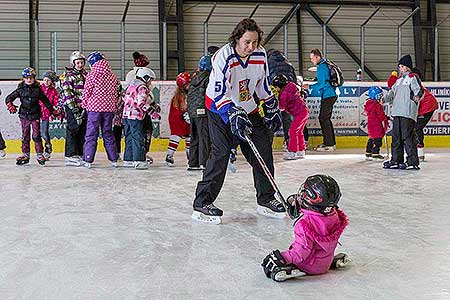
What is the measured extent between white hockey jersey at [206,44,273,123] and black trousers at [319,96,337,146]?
6199 millimetres

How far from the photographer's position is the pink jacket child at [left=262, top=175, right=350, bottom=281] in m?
3.01

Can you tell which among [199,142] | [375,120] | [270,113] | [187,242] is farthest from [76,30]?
[187,242]

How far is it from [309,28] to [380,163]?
294 inches

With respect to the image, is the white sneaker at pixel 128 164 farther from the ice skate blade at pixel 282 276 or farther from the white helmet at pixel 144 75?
the ice skate blade at pixel 282 276

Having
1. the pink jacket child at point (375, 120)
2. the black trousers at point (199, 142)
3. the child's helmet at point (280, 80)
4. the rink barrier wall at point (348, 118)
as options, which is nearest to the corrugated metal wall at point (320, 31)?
the rink barrier wall at point (348, 118)

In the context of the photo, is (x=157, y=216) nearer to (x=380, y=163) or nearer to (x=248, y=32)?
(x=248, y=32)

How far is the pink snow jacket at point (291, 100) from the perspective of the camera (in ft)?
29.2

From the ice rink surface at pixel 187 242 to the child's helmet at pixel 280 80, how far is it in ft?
7.42

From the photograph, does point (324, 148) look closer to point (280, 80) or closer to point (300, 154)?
point (300, 154)

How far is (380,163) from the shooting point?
28.1 ft

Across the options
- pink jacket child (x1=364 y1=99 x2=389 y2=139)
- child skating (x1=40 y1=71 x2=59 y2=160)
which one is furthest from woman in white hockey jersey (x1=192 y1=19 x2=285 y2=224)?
child skating (x1=40 y1=71 x2=59 y2=160)

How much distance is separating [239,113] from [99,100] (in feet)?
12.3

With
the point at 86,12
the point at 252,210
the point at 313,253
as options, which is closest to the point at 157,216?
the point at 252,210

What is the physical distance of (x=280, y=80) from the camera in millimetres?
8695
